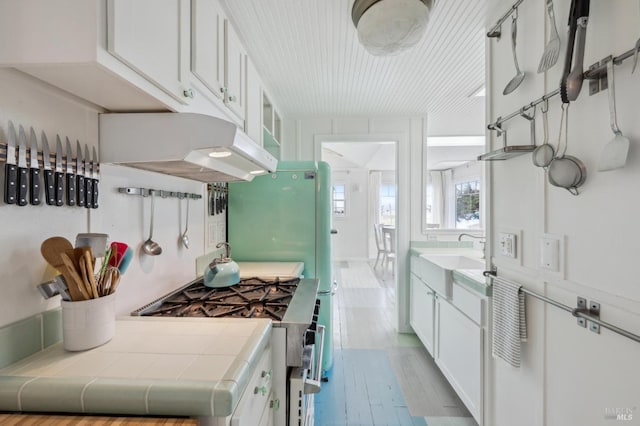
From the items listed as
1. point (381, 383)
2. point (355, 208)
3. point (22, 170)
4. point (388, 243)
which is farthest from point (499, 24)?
point (355, 208)

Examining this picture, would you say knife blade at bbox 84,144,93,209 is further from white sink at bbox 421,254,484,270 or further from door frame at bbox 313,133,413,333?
door frame at bbox 313,133,413,333

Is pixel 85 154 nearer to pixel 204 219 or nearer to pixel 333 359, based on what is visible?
pixel 204 219

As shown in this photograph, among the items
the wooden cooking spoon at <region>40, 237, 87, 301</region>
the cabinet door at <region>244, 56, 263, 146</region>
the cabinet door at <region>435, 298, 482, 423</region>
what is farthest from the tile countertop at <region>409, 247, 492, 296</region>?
the wooden cooking spoon at <region>40, 237, 87, 301</region>

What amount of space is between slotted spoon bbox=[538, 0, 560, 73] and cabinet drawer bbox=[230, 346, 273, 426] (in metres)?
1.45

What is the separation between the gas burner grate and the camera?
1115 millimetres

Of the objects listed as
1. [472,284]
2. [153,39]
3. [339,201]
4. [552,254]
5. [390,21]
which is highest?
[390,21]

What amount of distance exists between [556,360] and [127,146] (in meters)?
1.76

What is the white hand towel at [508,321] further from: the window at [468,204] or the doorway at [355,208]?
the window at [468,204]

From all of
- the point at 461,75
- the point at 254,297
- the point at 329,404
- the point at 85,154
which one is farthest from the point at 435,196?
the point at 85,154

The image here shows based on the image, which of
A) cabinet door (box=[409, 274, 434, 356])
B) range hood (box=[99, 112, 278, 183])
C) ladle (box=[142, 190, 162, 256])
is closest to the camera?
range hood (box=[99, 112, 278, 183])

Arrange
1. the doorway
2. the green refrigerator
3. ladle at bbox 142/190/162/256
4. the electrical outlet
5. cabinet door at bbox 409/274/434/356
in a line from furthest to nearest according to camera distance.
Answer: the doorway → cabinet door at bbox 409/274/434/356 → the green refrigerator → the electrical outlet → ladle at bbox 142/190/162/256

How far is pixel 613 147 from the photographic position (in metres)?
0.80

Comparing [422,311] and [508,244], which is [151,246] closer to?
[508,244]

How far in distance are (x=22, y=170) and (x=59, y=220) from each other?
18 cm
